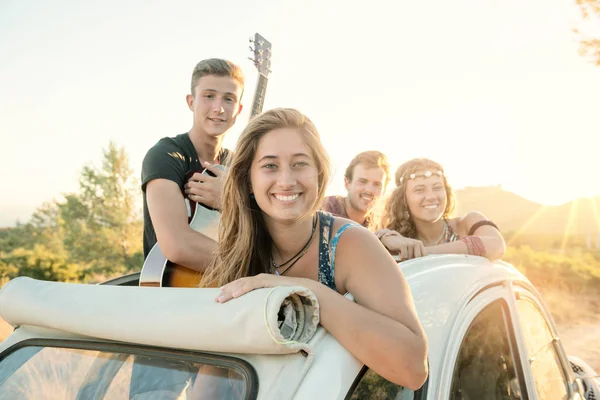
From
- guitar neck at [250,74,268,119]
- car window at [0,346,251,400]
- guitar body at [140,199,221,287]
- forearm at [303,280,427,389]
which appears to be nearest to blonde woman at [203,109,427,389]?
forearm at [303,280,427,389]

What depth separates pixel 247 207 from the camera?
1.95m

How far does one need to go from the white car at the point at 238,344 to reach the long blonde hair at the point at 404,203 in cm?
136

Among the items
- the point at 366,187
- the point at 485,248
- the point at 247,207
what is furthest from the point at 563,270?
the point at 247,207

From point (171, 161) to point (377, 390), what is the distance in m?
1.66

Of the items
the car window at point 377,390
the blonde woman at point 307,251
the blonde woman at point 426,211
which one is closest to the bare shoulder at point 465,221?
the blonde woman at point 426,211

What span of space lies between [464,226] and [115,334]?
2506mm

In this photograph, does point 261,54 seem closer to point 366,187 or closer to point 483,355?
point 366,187

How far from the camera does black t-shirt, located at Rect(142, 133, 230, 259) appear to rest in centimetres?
247

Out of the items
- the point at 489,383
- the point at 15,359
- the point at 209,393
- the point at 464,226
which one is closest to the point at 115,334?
the point at 209,393

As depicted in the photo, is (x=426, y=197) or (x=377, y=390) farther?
(x=426, y=197)

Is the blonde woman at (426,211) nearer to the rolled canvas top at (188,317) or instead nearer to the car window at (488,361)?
the car window at (488,361)

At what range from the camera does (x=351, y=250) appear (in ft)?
5.28

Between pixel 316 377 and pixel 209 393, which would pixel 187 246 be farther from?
pixel 316 377

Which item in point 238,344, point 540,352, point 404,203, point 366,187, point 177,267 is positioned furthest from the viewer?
point 366,187
